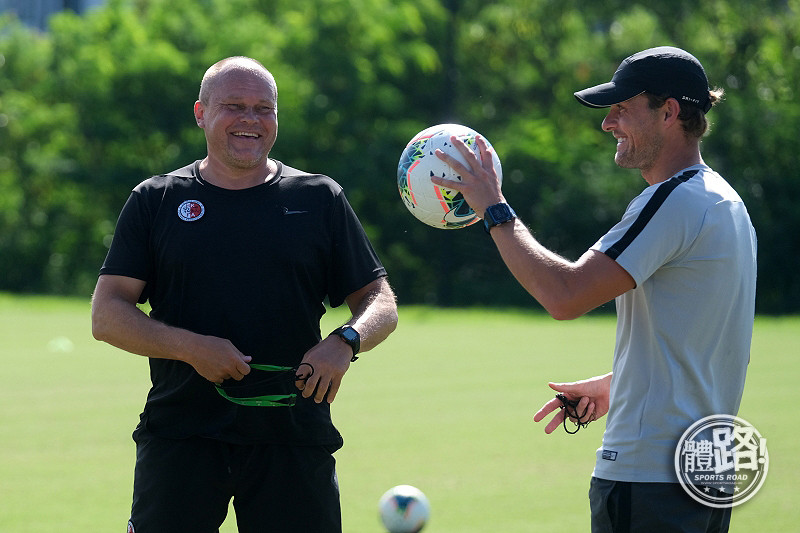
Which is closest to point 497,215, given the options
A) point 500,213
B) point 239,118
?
point 500,213

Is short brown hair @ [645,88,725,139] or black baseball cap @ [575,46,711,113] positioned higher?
black baseball cap @ [575,46,711,113]

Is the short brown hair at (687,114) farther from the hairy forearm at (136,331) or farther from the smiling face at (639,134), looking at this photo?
the hairy forearm at (136,331)

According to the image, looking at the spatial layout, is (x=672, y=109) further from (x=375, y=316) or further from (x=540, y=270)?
(x=375, y=316)

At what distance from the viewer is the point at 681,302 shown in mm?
3879

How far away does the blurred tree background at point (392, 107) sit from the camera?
35062 millimetres

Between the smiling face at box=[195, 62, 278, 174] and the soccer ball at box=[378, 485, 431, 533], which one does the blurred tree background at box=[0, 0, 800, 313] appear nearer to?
the soccer ball at box=[378, 485, 431, 533]

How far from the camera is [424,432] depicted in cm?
1146

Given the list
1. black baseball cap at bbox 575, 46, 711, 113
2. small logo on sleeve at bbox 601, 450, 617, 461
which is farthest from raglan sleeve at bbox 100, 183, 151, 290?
small logo on sleeve at bbox 601, 450, 617, 461

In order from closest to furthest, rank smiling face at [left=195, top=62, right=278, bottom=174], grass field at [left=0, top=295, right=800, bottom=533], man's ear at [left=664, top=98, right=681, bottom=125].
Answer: man's ear at [left=664, top=98, right=681, bottom=125], smiling face at [left=195, top=62, right=278, bottom=174], grass field at [left=0, top=295, right=800, bottom=533]

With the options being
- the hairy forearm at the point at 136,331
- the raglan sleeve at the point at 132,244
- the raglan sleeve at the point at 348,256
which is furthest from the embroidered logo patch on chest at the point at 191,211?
the raglan sleeve at the point at 348,256

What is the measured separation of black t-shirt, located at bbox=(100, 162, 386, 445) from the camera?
4.65 m

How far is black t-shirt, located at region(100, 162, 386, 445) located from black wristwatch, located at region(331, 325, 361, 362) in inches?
9.5

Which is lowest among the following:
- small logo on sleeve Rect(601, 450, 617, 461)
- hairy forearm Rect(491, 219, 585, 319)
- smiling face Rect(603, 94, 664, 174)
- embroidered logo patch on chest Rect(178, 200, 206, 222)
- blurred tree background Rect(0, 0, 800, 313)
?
small logo on sleeve Rect(601, 450, 617, 461)

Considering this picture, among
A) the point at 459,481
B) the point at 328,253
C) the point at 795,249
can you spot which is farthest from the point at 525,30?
the point at 328,253
